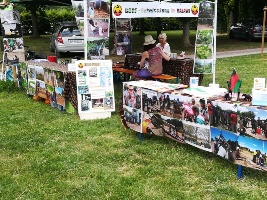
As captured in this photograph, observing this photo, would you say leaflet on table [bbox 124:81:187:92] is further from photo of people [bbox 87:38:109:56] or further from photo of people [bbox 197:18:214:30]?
photo of people [bbox 197:18:214:30]

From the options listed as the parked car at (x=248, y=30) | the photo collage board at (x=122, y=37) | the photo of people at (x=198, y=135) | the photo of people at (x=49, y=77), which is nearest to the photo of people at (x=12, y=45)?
the photo of people at (x=49, y=77)

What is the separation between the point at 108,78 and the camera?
6914 millimetres

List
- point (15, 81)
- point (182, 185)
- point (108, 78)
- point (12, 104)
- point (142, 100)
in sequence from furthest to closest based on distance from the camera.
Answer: point (15, 81) < point (12, 104) < point (108, 78) < point (142, 100) < point (182, 185)

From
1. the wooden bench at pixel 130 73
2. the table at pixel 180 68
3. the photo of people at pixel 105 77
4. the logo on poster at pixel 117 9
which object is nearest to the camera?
the photo of people at pixel 105 77

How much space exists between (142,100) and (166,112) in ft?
1.54

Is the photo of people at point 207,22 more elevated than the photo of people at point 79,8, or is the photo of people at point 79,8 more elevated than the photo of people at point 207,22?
the photo of people at point 79,8

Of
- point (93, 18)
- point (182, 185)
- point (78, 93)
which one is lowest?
point (182, 185)

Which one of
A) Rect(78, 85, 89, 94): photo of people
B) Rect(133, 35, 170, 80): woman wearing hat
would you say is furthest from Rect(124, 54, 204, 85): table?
Rect(78, 85, 89, 94): photo of people

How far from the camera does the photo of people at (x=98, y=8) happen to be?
23.3 ft

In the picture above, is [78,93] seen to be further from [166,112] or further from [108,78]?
[166,112]

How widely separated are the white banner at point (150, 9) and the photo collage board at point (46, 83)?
5.34 ft

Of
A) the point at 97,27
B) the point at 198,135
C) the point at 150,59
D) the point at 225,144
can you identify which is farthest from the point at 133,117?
the point at 150,59

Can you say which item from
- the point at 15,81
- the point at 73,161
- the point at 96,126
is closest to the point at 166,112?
the point at 73,161

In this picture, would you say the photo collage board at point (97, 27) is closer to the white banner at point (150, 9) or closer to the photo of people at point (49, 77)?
the white banner at point (150, 9)
